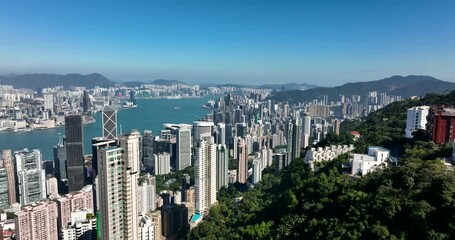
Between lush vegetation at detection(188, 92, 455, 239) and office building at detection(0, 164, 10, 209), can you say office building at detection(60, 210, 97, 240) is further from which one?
office building at detection(0, 164, 10, 209)

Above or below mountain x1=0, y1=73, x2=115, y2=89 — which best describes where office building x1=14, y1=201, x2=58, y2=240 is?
below

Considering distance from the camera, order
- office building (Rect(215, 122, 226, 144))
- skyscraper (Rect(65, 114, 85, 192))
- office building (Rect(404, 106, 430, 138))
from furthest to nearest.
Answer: office building (Rect(215, 122, 226, 144))
skyscraper (Rect(65, 114, 85, 192))
office building (Rect(404, 106, 430, 138))

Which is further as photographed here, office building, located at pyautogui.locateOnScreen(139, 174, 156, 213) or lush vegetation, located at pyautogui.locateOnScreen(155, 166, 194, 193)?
lush vegetation, located at pyautogui.locateOnScreen(155, 166, 194, 193)

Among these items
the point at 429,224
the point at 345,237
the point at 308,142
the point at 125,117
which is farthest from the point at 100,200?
the point at 125,117

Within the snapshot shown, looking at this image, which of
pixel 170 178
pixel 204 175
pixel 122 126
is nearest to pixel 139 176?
pixel 170 178

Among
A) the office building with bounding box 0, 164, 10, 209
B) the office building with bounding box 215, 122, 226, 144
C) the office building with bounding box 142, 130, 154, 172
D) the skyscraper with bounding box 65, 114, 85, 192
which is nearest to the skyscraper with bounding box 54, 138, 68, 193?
the skyscraper with bounding box 65, 114, 85, 192

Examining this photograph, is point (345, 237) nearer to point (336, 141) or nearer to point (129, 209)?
point (129, 209)

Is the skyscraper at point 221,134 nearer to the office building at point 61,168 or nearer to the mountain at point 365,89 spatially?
the office building at point 61,168

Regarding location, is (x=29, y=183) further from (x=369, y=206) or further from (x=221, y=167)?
(x=369, y=206)
